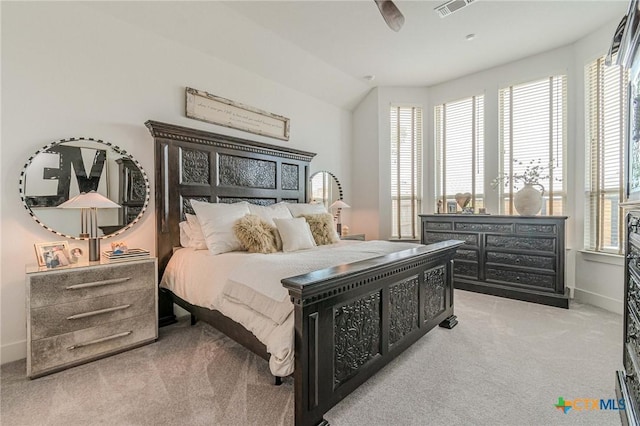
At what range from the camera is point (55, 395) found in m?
1.73

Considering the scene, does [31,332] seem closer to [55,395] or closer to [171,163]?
[55,395]

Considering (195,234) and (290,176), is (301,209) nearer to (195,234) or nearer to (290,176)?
(290,176)

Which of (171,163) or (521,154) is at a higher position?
(521,154)

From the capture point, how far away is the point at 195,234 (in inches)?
108

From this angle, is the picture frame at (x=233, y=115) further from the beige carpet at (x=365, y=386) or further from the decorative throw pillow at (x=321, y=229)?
the beige carpet at (x=365, y=386)

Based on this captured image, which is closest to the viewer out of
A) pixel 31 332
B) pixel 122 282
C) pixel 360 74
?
pixel 31 332

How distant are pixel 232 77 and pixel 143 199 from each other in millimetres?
1776

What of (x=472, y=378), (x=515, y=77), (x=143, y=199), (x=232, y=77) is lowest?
(x=472, y=378)

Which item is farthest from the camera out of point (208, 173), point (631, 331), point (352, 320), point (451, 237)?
point (451, 237)

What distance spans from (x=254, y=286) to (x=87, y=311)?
1.38m

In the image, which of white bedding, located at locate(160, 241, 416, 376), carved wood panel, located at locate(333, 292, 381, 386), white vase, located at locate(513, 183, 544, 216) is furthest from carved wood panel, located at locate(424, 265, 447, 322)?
white vase, located at locate(513, 183, 544, 216)

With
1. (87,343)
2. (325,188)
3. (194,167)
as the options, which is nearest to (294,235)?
(194,167)

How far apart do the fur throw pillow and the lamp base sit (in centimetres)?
107

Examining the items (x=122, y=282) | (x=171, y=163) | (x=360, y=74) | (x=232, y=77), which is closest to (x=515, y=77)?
(x=360, y=74)
